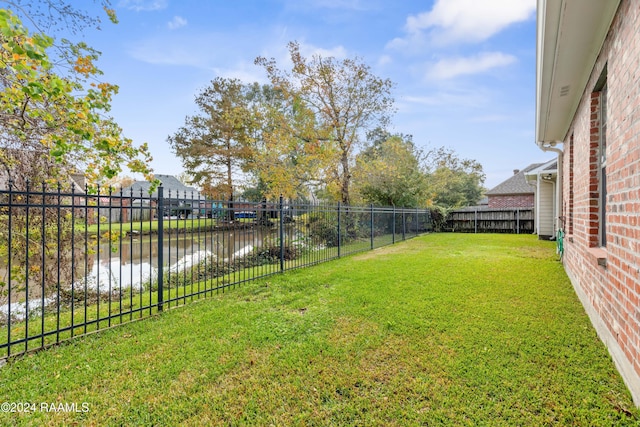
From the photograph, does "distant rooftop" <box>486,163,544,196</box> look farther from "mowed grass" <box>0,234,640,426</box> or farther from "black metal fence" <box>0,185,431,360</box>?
"mowed grass" <box>0,234,640,426</box>

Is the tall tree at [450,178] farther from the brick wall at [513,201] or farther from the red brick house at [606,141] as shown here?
the red brick house at [606,141]

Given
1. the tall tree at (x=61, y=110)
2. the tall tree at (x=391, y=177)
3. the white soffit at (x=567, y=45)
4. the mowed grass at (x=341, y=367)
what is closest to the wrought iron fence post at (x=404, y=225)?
the tall tree at (x=391, y=177)

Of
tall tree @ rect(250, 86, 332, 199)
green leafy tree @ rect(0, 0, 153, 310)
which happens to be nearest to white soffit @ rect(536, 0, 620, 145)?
green leafy tree @ rect(0, 0, 153, 310)

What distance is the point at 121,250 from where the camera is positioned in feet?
10.6

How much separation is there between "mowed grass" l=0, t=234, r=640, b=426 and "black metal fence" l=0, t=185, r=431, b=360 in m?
0.52

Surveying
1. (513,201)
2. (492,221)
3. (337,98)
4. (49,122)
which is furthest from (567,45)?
(513,201)

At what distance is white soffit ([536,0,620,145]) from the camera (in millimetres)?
2252

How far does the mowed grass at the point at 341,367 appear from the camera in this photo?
1.82 meters

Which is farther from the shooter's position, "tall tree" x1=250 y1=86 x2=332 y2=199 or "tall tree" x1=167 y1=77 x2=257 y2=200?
"tall tree" x1=167 y1=77 x2=257 y2=200

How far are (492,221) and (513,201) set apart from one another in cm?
628

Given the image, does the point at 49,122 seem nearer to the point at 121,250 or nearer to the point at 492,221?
the point at 121,250

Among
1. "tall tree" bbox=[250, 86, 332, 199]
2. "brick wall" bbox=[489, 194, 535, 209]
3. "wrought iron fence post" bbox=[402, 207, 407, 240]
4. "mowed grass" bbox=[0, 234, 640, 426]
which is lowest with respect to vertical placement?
"mowed grass" bbox=[0, 234, 640, 426]

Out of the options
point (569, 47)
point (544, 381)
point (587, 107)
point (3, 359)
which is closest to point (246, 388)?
point (544, 381)

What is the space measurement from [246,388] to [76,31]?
4.26 meters
